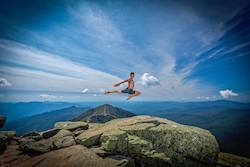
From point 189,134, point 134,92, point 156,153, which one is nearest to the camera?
point 156,153

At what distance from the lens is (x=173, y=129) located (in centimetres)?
1388

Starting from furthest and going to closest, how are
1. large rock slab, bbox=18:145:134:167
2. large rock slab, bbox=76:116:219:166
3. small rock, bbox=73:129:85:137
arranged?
small rock, bbox=73:129:85:137 < large rock slab, bbox=76:116:219:166 < large rock slab, bbox=18:145:134:167

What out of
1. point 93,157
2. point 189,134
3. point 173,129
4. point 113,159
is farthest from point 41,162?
point 189,134

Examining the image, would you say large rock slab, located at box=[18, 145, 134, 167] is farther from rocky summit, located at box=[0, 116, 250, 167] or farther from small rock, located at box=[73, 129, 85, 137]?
small rock, located at box=[73, 129, 85, 137]

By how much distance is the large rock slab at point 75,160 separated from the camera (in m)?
10.4

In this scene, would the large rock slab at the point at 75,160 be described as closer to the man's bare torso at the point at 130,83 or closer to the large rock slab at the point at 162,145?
the large rock slab at the point at 162,145

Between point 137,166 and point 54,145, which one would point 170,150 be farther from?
point 54,145

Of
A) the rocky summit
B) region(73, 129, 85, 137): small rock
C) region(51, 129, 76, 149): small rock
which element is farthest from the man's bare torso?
region(73, 129, 85, 137): small rock

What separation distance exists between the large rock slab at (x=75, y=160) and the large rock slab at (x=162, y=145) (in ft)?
5.10

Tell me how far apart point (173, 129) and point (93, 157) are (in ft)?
29.2

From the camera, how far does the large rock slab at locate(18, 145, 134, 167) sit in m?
10.4

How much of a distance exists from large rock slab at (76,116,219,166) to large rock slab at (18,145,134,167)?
1.56 m

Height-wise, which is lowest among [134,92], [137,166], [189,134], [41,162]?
[137,166]

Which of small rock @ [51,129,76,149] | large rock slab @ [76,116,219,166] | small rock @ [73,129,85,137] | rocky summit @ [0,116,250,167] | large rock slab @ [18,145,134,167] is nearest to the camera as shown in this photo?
large rock slab @ [18,145,134,167]
